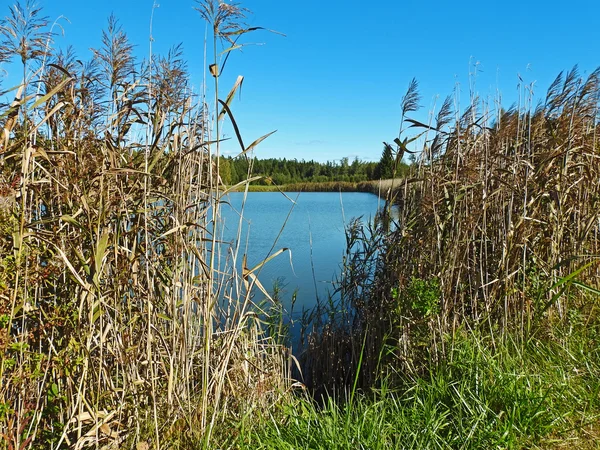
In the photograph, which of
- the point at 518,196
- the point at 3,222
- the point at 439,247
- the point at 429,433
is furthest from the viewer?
the point at 518,196

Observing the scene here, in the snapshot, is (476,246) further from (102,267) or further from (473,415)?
(102,267)

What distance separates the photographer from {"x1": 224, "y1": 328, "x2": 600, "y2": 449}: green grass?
2150 millimetres

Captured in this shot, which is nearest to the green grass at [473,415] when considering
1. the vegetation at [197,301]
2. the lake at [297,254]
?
the vegetation at [197,301]

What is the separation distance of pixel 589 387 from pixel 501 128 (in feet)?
6.93

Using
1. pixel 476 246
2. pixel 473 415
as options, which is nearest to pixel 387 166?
pixel 476 246

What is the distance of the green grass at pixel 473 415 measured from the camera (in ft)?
7.06

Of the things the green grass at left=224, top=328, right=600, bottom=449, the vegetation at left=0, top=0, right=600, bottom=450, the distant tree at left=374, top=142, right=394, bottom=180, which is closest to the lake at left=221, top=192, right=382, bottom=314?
the distant tree at left=374, top=142, right=394, bottom=180

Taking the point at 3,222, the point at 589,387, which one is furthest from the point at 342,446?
the point at 3,222

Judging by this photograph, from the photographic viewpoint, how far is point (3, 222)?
6.55ft

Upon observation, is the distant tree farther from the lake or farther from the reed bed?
the lake

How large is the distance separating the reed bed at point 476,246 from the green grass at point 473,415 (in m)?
0.29

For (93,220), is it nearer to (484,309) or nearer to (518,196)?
(484,309)

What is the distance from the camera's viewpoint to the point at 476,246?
3.51 meters

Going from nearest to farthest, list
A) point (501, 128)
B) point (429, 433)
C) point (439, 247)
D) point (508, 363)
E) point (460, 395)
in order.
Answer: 1. point (429, 433)
2. point (460, 395)
3. point (508, 363)
4. point (439, 247)
5. point (501, 128)
